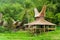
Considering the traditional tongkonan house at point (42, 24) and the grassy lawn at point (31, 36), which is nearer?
the grassy lawn at point (31, 36)

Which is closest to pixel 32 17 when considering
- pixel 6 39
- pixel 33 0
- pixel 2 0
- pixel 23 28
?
pixel 23 28

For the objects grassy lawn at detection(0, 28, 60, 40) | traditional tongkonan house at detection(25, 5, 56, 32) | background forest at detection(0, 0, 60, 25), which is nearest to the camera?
grassy lawn at detection(0, 28, 60, 40)

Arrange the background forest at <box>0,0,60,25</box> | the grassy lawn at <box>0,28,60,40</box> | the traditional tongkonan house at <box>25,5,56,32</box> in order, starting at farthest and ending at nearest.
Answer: the background forest at <box>0,0,60,25</box> < the traditional tongkonan house at <box>25,5,56,32</box> < the grassy lawn at <box>0,28,60,40</box>

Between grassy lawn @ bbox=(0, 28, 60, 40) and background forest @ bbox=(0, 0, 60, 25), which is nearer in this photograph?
grassy lawn @ bbox=(0, 28, 60, 40)

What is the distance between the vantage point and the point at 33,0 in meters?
47.8

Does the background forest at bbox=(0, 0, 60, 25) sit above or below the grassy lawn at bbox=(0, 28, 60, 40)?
above

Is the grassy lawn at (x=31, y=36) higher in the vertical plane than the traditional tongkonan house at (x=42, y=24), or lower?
lower

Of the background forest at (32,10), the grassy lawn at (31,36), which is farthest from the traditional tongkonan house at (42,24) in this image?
the background forest at (32,10)

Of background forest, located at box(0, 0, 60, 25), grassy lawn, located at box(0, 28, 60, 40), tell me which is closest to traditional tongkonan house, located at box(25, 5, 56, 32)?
grassy lawn, located at box(0, 28, 60, 40)

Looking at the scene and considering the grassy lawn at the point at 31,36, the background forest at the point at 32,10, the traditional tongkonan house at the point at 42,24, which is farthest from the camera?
the background forest at the point at 32,10

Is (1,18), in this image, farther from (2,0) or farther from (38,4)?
(2,0)

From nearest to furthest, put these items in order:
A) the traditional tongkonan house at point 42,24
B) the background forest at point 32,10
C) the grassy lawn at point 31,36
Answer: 1. the grassy lawn at point 31,36
2. the traditional tongkonan house at point 42,24
3. the background forest at point 32,10

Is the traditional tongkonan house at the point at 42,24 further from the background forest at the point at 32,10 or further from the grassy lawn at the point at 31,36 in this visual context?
the background forest at the point at 32,10

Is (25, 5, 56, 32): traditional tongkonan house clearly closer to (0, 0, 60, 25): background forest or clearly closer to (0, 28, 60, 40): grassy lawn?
(0, 28, 60, 40): grassy lawn
